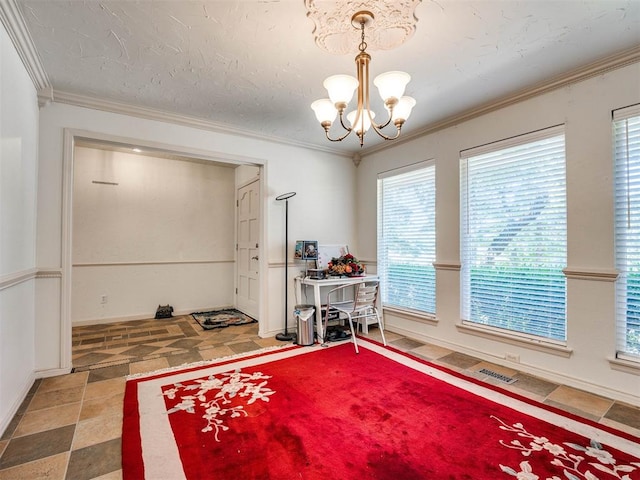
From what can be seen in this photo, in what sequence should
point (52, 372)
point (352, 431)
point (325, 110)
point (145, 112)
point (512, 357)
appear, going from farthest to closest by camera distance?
point (145, 112) → point (512, 357) → point (52, 372) → point (325, 110) → point (352, 431)

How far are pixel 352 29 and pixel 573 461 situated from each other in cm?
277

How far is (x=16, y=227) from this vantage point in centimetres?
226

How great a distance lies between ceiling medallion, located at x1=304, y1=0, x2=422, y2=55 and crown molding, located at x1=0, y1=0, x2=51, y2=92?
5.79 feet

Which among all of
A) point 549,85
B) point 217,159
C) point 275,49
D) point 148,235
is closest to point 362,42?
point 275,49

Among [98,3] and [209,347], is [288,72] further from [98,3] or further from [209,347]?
[209,347]

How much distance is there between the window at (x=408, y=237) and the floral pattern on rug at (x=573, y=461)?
76.7 inches

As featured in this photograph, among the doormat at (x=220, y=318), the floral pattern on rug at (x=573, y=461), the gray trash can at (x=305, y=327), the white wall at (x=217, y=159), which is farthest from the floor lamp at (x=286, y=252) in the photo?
the floral pattern on rug at (x=573, y=461)

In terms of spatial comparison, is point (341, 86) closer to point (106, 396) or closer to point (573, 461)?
point (573, 461)

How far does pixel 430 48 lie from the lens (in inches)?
89.1

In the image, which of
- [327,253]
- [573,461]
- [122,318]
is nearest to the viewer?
[573,461]

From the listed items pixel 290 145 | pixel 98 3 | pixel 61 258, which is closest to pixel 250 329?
pixel 61 258

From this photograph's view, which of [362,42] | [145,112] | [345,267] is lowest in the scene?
[345,267]

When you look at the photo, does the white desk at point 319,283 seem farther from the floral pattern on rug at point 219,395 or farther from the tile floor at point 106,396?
the floral pattern on rug at point 219,395

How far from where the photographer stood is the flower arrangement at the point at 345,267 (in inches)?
160
